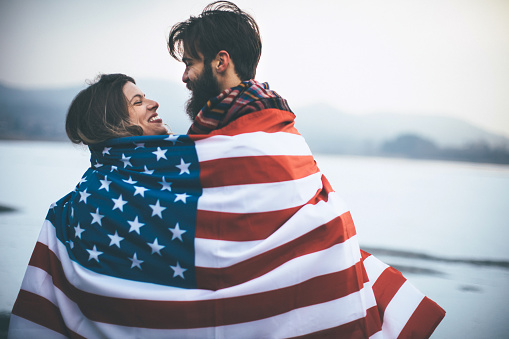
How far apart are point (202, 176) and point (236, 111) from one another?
1.20 ft

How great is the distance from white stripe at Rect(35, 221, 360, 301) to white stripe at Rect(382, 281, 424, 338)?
15.8 inches

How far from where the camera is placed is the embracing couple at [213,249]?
68.4 inches

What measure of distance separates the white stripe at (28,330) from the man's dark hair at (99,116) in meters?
0.95

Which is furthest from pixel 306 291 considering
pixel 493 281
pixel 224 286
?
pixel 493 281

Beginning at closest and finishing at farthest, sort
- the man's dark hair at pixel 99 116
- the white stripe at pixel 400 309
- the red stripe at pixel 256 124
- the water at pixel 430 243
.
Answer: the red stripe at pixel 256 124 → the white stripe at pixel 400 309 → the man's dark hair at pixel 99 116 → the water at pixel 430 243

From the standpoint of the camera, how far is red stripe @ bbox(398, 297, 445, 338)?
200 cm

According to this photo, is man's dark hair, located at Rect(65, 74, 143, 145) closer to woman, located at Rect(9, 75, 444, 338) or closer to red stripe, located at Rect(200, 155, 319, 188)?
woman, located at Rect(9, 75, 444, 338)

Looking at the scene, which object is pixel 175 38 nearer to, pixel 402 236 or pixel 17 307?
pixel 17 307

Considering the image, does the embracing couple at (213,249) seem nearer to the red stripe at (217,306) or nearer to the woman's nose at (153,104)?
the red stripe at (217,306)

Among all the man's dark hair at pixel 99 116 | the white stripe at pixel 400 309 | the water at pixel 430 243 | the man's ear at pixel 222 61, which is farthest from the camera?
the water at pixel 430 243

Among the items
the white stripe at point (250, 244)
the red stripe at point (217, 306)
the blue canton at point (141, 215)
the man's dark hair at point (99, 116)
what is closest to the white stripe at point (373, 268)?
the red stripe at point (217, 306)

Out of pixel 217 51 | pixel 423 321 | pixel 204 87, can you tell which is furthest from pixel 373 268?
pixel 217 51

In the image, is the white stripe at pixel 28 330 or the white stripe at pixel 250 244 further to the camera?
the white stripe at pixel 28 330

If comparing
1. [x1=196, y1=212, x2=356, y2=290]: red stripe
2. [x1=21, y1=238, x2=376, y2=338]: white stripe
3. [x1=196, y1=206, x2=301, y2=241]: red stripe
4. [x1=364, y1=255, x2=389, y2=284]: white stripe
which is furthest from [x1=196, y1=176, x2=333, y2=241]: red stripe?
[x1=364, y1=255, x2=389, y2=284]: white stripe
